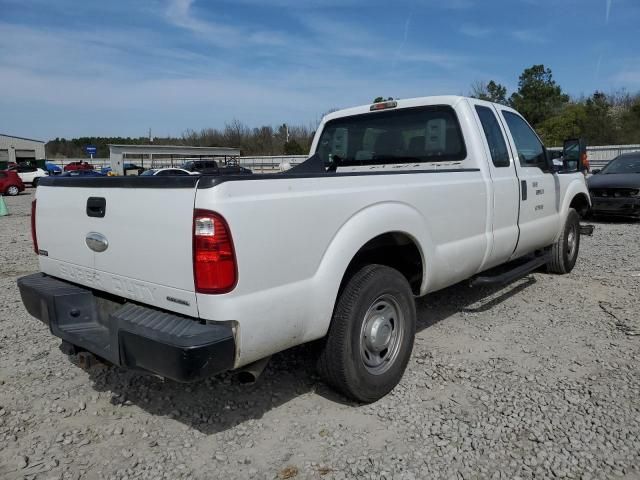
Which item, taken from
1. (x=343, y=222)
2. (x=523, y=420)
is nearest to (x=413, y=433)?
(x=523, y=420)

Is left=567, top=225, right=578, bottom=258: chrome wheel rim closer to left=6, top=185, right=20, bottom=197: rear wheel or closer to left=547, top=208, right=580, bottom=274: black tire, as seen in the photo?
left=547, top=208, right=580, bottom=274: black tire

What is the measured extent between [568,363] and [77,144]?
395ft

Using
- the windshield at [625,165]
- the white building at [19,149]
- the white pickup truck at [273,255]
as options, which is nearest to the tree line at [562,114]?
the windshield at [625,165]

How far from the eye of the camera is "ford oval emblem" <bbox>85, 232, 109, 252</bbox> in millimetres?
2818

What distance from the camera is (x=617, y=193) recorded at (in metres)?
11.1

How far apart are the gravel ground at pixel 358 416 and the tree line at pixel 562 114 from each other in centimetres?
4453

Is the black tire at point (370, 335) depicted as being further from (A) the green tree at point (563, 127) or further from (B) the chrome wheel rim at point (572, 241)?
(A) the green tree at point (563, 127)

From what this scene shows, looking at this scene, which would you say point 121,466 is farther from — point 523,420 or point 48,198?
point 523,420

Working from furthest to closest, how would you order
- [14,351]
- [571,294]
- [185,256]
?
[571,294]
[14,351]
[185,256]

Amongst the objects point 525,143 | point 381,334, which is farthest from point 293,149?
point 381,334

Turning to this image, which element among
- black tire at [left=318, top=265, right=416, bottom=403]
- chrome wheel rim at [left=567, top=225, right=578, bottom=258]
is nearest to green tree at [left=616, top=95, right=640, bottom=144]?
chrome wheel rim at [left=567, top=225, right=578, bottom=258]

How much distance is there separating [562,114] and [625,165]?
38.9 m

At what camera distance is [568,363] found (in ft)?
12.6

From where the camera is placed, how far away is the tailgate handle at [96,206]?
2.79 meters
